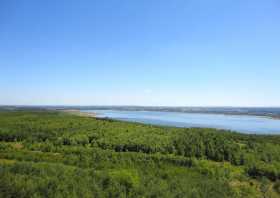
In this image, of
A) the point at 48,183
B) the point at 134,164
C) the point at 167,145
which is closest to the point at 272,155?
the point at 167,145

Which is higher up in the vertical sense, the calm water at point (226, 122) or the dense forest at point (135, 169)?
the dense forest at point (135, 169)

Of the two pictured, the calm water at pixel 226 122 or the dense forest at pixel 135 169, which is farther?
the calm water at pixel 226 122

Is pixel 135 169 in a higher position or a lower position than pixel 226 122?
higher

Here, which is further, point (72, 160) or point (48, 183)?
point (72, 160)

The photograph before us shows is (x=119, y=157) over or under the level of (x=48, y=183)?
under

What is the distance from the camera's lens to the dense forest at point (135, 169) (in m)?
10.2

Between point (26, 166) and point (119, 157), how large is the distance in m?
9.32

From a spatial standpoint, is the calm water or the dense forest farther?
the calm water

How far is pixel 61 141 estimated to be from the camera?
2755cm

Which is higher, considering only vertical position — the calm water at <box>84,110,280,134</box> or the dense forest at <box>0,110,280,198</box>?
the dense forest at <box>0,110,280,198</box>

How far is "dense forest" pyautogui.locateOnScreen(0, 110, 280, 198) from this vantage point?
400 inches

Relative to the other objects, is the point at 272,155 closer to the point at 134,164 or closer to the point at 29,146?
the point at 134,164

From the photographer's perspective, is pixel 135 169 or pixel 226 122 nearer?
pixel 135 169

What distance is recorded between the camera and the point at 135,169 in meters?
15.4
